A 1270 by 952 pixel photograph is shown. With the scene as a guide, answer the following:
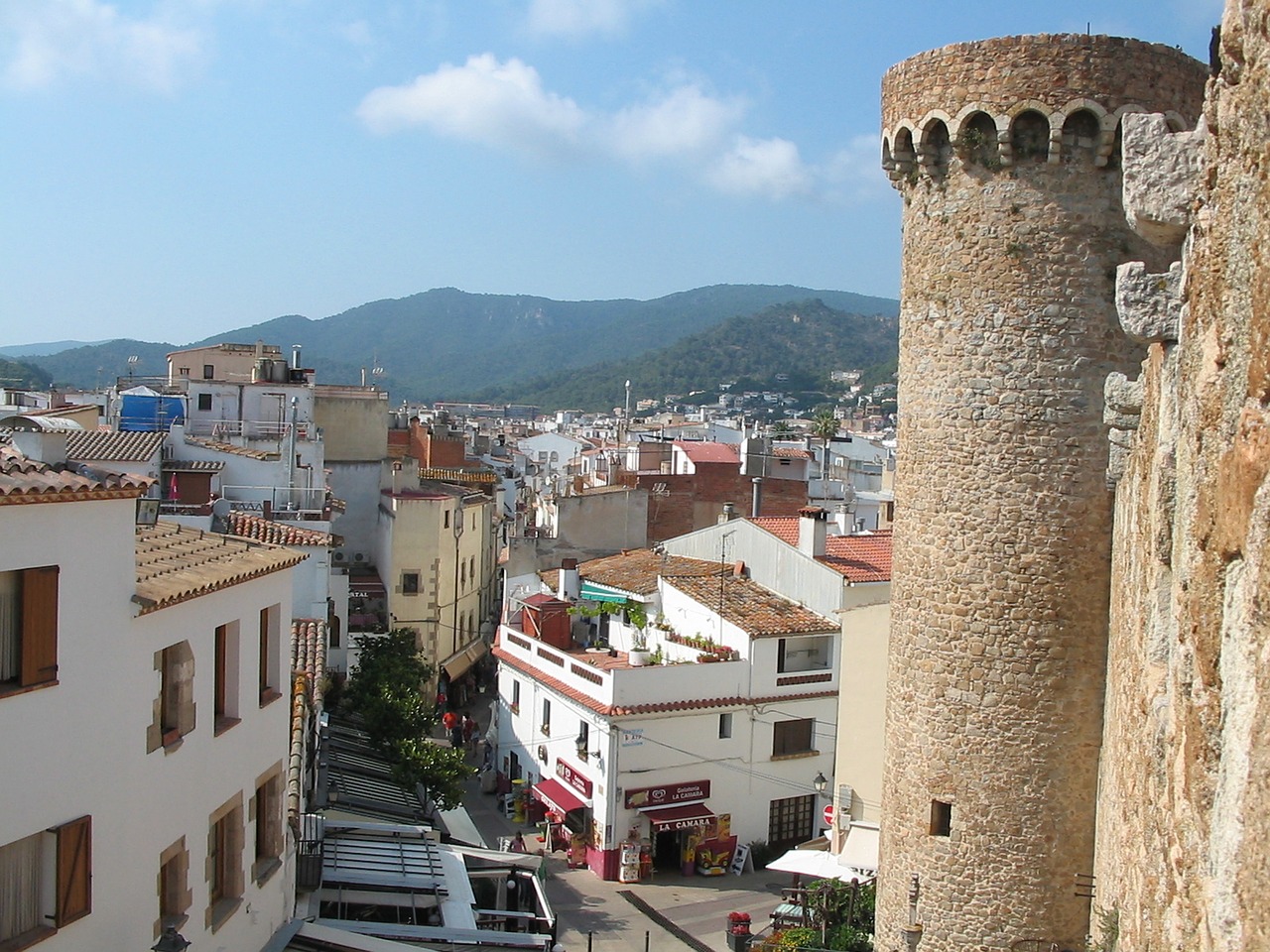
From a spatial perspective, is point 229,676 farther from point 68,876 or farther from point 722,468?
point 722,468

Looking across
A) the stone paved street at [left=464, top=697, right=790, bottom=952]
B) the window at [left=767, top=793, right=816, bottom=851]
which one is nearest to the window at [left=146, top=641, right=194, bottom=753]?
the stone paved street at [left=464, top=697, right=790, bottom=952]

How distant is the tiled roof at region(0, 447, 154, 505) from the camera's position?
793 centimetres

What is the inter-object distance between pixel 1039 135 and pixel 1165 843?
28.3 feet

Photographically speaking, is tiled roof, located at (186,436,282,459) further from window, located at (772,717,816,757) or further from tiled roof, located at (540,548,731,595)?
window, located at (772,717,816,757)

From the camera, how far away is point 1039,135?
12.1 metres

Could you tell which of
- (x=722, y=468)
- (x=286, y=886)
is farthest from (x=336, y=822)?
(x=722, y=468)

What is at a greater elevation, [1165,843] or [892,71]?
[892,71]

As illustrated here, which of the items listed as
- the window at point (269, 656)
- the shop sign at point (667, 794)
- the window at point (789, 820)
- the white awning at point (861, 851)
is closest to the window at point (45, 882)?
the window at point (269, 656)

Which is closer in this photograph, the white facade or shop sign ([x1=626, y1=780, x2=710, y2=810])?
the white facade

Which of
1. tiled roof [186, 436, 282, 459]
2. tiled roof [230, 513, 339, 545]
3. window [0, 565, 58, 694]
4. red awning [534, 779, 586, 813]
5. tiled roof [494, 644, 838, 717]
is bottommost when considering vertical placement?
red awning [534, 779, 586, 813]

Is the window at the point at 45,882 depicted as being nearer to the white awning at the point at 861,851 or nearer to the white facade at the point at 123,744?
the white facade at the point at 123,744

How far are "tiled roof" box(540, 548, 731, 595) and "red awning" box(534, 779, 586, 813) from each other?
536cm

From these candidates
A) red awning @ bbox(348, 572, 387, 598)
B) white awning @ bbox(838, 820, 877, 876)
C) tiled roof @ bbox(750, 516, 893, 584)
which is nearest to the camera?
white awning @ bbox(838, 820, 877, 876)

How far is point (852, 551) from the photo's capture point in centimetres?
2895
